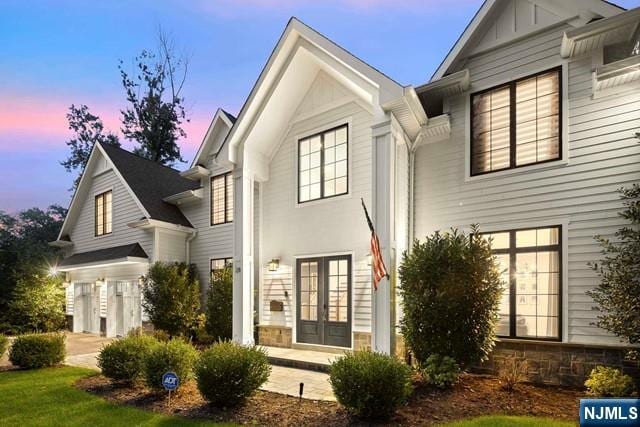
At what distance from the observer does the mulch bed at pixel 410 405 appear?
5367 mm

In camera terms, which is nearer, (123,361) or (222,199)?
(123,361)

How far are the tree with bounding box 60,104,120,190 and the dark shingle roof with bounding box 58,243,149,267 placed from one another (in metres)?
14.9

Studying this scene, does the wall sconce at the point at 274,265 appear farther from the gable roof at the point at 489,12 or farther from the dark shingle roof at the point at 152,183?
the gable roof at the point at 489,12

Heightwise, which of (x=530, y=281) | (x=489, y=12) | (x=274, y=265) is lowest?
(x=274, y=265)

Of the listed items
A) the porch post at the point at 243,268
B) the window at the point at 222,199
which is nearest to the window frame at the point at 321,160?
the porch post at the point at 243,268

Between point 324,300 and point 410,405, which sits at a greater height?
point 324,300

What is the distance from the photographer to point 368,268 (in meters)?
9.18

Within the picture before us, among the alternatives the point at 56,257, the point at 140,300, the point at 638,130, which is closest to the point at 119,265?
the point at 140,300

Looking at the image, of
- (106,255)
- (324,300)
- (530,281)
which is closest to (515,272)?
(530,281)

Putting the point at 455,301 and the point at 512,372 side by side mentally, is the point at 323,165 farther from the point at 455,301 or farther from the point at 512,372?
the point at 512,372

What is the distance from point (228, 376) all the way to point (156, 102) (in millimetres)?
25392

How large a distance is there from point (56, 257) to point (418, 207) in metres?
16.6

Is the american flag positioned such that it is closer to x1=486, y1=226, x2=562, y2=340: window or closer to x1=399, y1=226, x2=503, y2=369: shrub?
x1=399, y1=226, x2=503, y2=369: shrub

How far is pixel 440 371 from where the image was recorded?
21.1 feet
